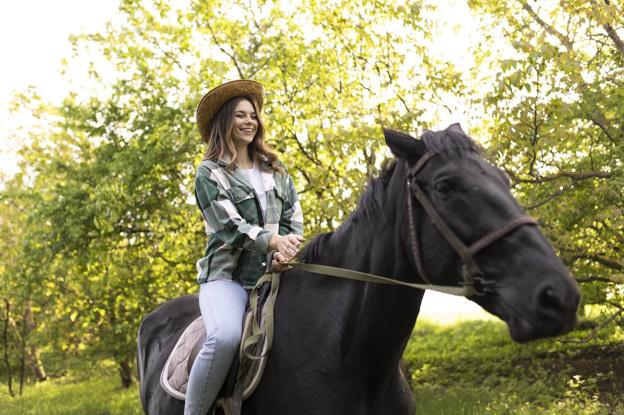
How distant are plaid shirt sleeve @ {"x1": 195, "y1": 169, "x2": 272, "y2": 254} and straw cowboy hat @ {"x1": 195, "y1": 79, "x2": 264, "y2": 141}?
463 millimetres

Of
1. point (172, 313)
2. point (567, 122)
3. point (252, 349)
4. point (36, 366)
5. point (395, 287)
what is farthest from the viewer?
point (36, 366)

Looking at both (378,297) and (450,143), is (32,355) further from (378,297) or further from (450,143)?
(450,143)

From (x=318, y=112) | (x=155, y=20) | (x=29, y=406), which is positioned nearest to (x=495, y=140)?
(x=318, y=112)

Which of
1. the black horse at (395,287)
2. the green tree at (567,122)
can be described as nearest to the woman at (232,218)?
the black horse at (395,287)

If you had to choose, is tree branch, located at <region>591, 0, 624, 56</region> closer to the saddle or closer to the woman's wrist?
the woman's wrist

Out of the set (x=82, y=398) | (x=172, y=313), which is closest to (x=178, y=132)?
(x=172, y=313)

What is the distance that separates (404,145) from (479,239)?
521mm

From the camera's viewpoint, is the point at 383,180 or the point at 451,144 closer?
the point at 451,144

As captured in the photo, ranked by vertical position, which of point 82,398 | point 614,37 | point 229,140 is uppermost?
point 614,37

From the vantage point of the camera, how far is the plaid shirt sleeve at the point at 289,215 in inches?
144

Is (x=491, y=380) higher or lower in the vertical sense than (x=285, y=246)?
lower

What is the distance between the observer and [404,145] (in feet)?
8.26

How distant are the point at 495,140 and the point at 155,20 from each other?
21.2 ft

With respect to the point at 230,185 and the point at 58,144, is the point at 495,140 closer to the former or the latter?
the point at 230,185
